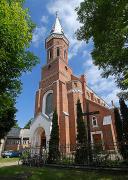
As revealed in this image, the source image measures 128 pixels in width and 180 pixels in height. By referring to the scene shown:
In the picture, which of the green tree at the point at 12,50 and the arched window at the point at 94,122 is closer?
the green tree at the point at 12,50

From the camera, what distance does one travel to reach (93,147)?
1248cm

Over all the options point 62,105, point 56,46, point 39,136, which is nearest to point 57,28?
point 56,46

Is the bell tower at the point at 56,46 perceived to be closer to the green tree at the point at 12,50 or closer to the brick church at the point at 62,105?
the brick church at the point at 62,105

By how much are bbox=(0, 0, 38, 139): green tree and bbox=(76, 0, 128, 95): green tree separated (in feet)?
10.9

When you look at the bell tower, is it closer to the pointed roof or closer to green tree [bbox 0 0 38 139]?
the pointed roof

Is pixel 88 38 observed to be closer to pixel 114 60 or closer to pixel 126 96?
pixel 114 60

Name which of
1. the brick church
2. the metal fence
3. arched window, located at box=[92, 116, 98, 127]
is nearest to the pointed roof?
the brick church

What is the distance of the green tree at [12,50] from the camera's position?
8.51 meters

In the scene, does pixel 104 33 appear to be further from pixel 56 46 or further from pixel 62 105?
pixel 56 46

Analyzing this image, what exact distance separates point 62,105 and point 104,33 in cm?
1891

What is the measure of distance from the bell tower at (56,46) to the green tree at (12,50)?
913 inches

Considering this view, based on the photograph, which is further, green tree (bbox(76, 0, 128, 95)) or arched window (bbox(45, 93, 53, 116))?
arched window (bbox(45, 93, 53, 116))

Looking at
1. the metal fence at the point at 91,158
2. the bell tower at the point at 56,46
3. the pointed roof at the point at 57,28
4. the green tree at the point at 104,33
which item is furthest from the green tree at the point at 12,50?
the pointed roof at the point at 57,28

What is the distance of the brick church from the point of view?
26.6 metres
